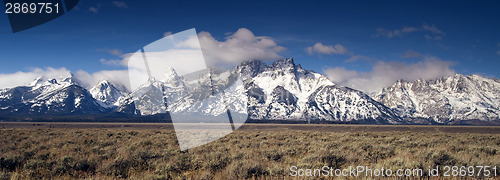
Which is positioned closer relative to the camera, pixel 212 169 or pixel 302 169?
pixel 302 169

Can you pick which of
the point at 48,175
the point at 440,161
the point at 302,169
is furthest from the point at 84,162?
the point at 440,161

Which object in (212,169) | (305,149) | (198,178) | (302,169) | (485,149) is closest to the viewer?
(198,178)

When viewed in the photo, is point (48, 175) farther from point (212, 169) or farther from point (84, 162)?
point (212, 169)

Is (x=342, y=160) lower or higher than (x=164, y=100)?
lower

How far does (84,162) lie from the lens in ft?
31.7

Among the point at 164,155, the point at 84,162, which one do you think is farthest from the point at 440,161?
the point at 84,162

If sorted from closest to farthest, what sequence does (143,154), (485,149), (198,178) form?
(198,178) < (143,154) < (485,149)

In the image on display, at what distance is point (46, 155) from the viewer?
1155 centimetres

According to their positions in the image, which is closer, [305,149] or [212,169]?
[212,169]

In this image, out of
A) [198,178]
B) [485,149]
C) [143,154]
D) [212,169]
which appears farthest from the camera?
[485,149]

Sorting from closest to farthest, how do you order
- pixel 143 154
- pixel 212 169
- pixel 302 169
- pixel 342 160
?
1. pixel 302 169
2. pixel 212 169
3. pixel 342 160
4. pixel 143 154

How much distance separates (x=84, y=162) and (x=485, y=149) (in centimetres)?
1925

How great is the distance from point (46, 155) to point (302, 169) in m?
11.9

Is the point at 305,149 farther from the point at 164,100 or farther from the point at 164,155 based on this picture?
the point at 164,100
